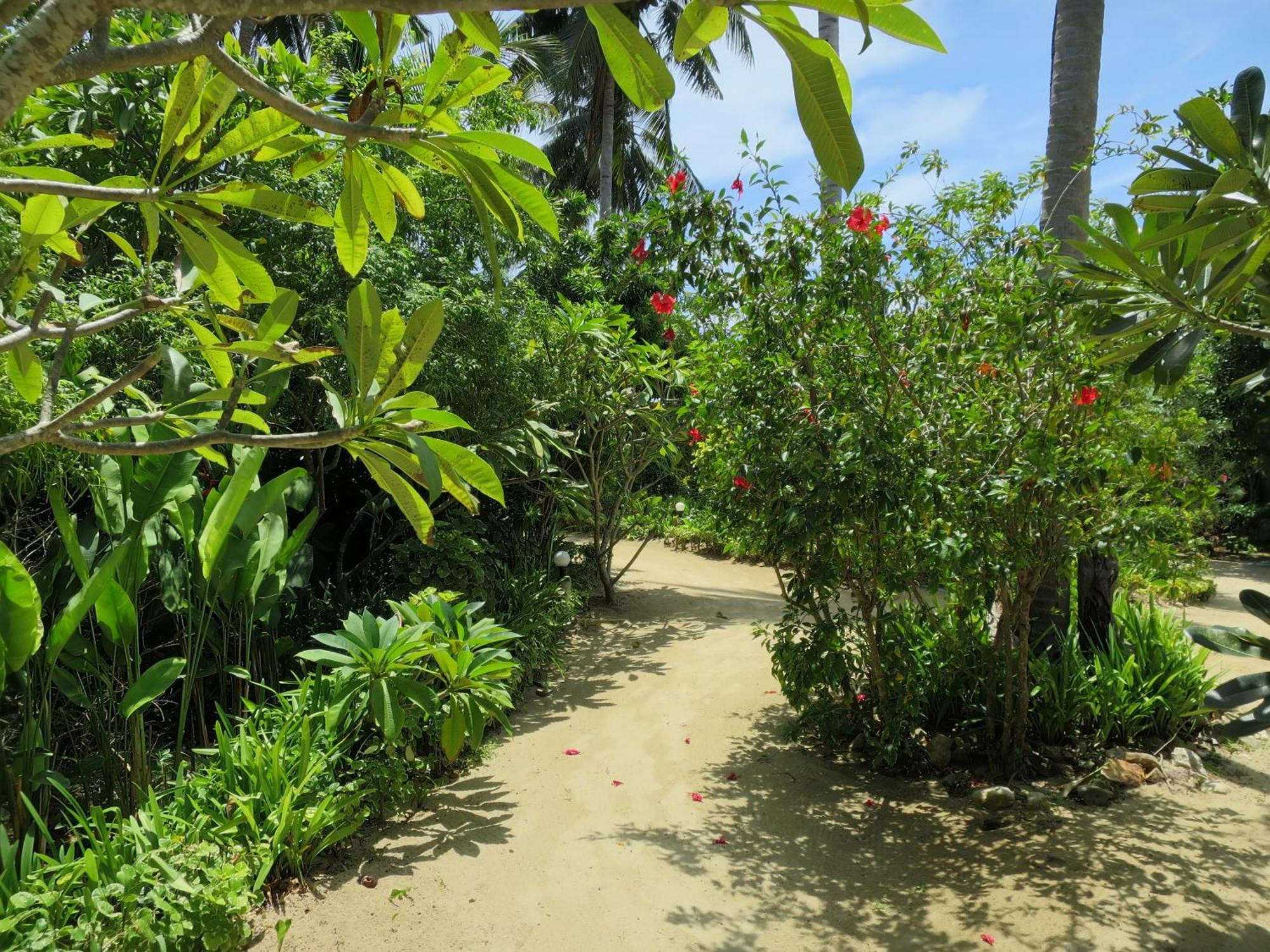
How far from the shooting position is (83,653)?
3471 millimetres

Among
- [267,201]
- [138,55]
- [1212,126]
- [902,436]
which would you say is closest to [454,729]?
[902,436]

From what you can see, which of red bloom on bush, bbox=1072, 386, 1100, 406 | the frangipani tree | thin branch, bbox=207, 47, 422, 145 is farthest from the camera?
red bloom on bush, bbox=1072, 386, 1100, 406

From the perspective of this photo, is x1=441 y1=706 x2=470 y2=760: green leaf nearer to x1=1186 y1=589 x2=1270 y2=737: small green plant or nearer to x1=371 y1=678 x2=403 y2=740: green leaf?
x1=371 y1=678 x2=403 y2=740: green leaf

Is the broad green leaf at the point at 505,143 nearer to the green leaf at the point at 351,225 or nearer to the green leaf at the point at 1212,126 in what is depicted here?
the green leaf at the point at 351,225

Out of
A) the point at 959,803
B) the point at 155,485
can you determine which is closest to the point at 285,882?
the point at 155,485

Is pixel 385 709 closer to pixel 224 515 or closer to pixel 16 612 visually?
pixel 224 515

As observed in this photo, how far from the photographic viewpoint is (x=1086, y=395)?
354 centimetres

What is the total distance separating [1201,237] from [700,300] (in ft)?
8.62

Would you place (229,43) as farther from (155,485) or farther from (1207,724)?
(1207,724)

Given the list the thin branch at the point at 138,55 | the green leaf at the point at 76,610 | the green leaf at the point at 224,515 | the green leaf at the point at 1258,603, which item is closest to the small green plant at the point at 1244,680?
the green leaf at the point at 1258,603

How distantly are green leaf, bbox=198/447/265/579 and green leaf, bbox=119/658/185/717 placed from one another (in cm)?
42

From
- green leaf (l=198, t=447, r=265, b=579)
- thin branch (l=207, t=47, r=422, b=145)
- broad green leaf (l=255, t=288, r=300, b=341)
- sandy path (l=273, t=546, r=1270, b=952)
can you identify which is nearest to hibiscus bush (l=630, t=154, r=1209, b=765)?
sandy path (l=273, t=546, r=1270, b=952)

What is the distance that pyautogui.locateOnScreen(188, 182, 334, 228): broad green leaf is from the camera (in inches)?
59.1

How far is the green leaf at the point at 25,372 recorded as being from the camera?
1701mm
